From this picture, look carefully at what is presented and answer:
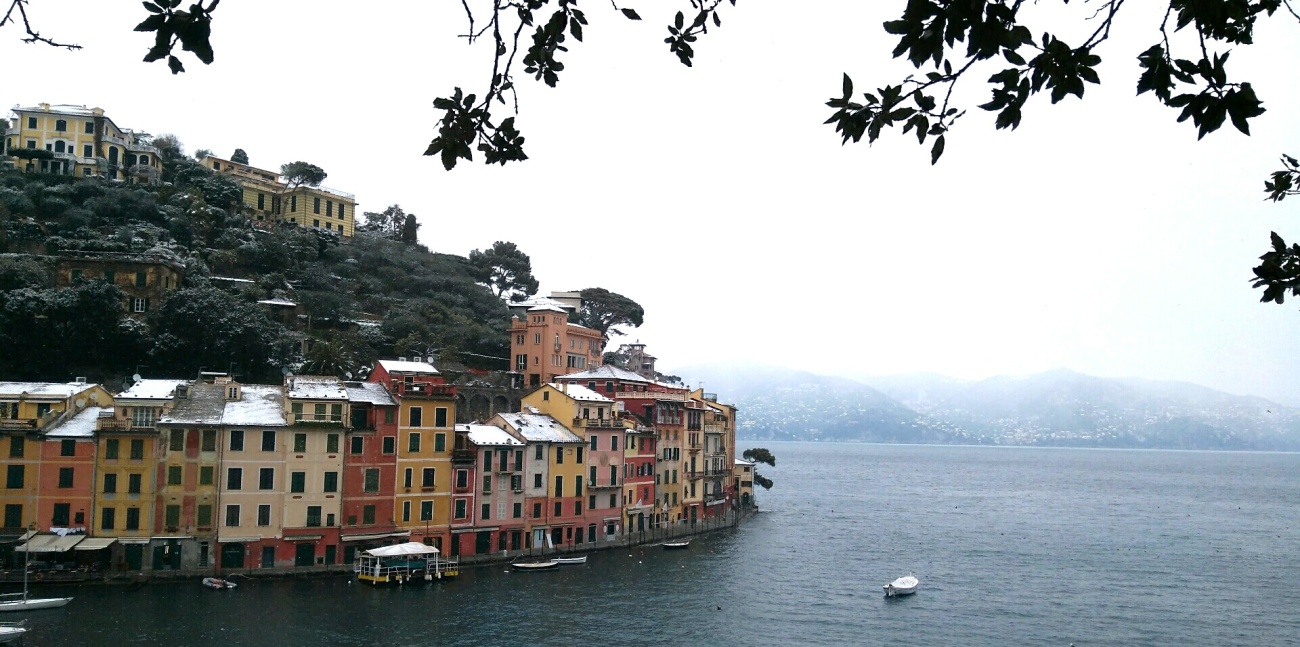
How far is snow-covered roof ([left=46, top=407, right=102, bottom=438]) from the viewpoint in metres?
49.0

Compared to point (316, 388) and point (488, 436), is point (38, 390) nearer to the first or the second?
point (316, 388)

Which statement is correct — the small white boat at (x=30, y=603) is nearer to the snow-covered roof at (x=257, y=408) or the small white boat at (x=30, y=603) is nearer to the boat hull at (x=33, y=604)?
the boat hull at (x=33, y=604)

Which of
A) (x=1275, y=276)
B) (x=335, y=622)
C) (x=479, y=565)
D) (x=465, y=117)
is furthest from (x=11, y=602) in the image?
(x=1275, y=276)

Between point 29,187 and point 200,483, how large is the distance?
4691 cm

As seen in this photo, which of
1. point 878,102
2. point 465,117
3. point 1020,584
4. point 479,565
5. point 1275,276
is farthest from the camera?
point 1020,584

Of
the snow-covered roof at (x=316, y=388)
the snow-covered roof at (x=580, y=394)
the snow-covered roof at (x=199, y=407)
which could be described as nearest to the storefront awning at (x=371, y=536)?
the snow-covered roof at (x=316, y=388)

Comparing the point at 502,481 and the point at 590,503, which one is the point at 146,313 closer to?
the point at 502,481

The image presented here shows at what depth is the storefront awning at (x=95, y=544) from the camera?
47344 millimetres

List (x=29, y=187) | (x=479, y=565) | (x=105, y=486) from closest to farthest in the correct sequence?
(x=105, y=486) → (x=479, y=565) → (x=29, y=187)

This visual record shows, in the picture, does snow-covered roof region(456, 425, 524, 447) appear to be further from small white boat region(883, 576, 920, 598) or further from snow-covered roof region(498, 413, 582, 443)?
small white boat region(883, 576, 920, 598)

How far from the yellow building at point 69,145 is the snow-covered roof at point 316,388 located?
48436 millimetres

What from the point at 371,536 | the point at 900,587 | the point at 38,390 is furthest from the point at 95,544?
the point at 900,587

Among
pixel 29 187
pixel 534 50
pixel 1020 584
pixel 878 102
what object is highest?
pixel 29 187

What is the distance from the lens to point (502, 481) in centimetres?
6022
